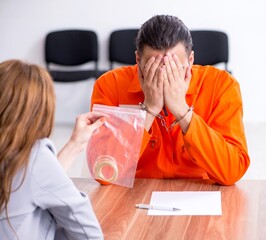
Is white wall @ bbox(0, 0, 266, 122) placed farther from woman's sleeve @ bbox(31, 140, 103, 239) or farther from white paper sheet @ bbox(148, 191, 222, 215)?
woman's sleeve @ bbox(31, 140, 103, 239)

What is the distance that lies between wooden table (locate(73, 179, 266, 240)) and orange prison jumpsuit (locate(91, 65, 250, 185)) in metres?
0.08

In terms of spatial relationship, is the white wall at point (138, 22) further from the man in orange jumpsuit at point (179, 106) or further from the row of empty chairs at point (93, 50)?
the man in orange jumpsuit at point (179, 106)

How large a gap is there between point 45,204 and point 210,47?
154 inches

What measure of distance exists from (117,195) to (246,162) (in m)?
0.51

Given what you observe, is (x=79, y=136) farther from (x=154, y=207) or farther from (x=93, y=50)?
(x=93, y=50)

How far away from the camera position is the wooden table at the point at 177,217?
1.71 m

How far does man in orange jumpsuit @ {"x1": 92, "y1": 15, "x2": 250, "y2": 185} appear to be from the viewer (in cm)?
212

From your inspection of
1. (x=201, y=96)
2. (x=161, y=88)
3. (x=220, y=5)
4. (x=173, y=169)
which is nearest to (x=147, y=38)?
(x=161, y=88)

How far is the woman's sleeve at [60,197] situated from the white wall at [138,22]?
13.3 feet

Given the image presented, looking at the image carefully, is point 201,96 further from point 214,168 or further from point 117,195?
point 117,195

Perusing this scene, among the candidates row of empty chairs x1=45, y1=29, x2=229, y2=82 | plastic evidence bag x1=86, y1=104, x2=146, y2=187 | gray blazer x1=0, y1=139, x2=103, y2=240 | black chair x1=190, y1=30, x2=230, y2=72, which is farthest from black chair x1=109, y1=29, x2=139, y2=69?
gray blazer x1=0, y1=139, x2=103, y2=240

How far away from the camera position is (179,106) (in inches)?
84.2

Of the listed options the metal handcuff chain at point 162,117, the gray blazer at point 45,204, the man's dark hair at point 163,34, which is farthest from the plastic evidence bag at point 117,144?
the gray blazer at point 45,204

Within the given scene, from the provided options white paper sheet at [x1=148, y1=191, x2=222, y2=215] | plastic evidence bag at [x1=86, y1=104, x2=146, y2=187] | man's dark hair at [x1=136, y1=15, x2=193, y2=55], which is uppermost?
man's dark hair at [x1=136, y1=15, x2=193, y2=55]
